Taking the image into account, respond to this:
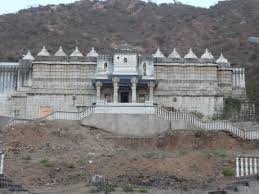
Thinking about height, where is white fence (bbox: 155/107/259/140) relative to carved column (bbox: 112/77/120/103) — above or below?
below

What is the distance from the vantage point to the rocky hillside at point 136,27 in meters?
83.6

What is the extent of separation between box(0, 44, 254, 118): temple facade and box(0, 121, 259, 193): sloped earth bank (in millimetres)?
11296

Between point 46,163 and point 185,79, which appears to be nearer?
point 46,163

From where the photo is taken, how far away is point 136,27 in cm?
9725

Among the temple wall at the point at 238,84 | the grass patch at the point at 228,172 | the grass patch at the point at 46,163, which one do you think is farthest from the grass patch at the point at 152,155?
the temple wall at the point at 238,84

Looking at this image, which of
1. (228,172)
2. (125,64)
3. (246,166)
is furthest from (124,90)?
(246,166)

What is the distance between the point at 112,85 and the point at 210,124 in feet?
42.9

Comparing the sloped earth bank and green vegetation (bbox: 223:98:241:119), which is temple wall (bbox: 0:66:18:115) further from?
green vegetation (bbox: 223:98:241:119)

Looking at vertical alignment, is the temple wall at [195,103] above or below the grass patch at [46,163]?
above

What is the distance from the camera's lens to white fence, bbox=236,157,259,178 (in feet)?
81.3

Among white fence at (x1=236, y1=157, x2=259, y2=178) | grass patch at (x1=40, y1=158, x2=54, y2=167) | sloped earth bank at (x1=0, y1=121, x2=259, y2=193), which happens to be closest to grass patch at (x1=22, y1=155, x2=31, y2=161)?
sloped earth bank at (x1=0, y1=121, x2=259, y2=193)

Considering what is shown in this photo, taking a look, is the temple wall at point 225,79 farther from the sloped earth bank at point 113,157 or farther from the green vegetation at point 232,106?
the sloped earth bank at point 113,157

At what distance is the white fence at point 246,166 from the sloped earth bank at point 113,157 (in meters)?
0.51

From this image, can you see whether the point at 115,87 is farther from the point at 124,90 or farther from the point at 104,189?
the point at 104,189
